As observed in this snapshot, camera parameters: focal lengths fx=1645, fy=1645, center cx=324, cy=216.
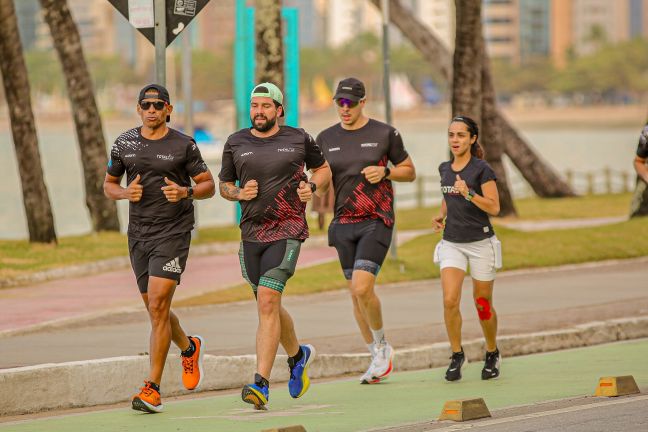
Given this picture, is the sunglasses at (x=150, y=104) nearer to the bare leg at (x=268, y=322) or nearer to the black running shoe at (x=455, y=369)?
the bare leg at (x=268, y=322)

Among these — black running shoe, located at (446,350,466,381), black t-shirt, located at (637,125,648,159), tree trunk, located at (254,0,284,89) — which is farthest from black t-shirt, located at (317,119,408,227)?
tree trunk, located at (254,0,284,89)

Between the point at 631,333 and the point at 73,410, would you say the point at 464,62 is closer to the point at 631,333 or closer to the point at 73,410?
the point at 631,333

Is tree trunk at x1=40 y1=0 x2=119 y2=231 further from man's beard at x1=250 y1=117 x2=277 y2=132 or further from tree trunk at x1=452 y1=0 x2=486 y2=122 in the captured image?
man's beard at x1=250 y1=117 x2=277 y2=132

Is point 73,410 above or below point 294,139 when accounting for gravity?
below

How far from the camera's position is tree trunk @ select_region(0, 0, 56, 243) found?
23250 millimetres

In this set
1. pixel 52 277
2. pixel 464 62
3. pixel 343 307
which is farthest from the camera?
pixel 464 62

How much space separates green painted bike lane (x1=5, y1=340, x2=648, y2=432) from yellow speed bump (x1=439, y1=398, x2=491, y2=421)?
20cm

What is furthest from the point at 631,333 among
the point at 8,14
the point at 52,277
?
the point at 8,14

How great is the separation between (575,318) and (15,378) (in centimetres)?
695

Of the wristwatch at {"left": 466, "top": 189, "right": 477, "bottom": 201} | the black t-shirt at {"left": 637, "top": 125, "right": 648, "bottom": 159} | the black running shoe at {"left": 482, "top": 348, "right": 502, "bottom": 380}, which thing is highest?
the black t-shirt at {"left": 637, "top": 125, "right": 648, "bottom": 159}

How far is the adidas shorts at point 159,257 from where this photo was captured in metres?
10.6

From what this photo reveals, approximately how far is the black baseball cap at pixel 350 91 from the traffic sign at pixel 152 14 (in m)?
1.17

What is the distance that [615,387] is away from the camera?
35.7 feet

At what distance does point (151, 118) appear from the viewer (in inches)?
417
